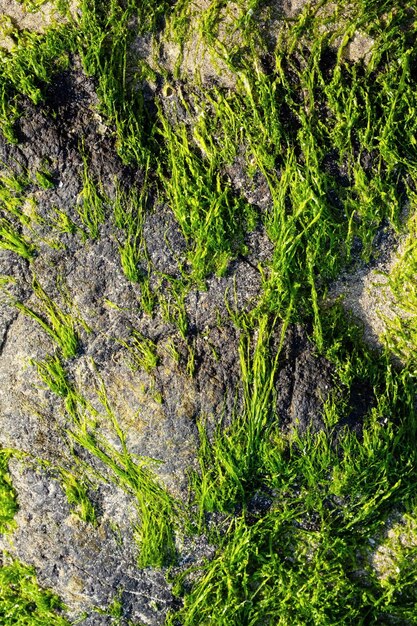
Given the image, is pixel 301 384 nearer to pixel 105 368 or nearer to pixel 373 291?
pixel 373 291

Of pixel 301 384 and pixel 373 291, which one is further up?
pixel 373 291

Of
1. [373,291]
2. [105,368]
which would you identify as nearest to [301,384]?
[373,291]

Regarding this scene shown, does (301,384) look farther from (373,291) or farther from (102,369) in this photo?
(102,369)

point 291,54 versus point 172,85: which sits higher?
point 291,54

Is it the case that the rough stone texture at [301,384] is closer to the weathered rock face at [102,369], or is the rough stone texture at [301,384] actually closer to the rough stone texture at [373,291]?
the weathered rock face at [102,369]

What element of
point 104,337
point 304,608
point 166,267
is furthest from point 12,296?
point 304,608

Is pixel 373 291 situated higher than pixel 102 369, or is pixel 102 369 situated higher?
pixel 373 291

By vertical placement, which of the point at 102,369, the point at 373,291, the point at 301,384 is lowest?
the point at 102,369

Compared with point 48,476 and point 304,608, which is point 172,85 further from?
point 304,608
